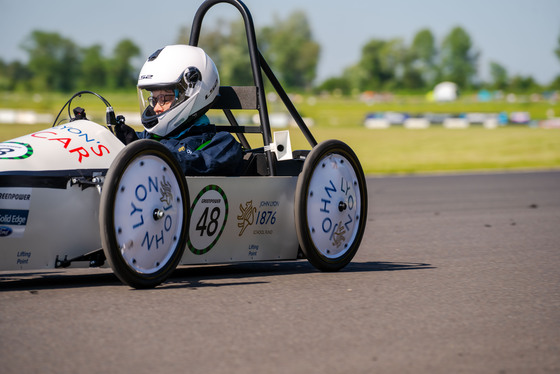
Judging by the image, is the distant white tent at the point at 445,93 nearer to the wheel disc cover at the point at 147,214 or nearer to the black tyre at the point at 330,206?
the black tyre at the point at 330,206

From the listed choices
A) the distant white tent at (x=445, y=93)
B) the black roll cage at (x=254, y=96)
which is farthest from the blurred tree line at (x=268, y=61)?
the black roll cage at (x=254, y=96)

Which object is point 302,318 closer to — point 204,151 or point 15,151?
point 204,151

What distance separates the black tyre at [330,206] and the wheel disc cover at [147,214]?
3.53 ft

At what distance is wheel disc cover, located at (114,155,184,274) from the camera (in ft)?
16.3

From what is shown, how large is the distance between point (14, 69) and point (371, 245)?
17046 centimetres

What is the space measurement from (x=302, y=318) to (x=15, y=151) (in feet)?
6.40

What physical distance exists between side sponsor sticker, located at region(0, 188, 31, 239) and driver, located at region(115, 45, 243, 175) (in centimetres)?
101

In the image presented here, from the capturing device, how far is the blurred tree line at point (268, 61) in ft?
458

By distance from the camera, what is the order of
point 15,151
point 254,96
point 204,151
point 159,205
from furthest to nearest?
point 254,96 < point 204,151 < point 159,205 < point 15,151

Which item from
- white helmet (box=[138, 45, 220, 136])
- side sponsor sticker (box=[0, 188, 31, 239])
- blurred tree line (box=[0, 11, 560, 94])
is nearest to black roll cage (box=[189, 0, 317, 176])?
white helmet (box=[138, 45, 220, 136])

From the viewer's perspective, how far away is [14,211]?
4867 millimetres

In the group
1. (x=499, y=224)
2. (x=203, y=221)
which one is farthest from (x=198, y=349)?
(x=499, y=224)

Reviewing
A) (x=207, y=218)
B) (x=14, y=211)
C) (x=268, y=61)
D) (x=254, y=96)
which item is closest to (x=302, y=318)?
(x=207, y=218)

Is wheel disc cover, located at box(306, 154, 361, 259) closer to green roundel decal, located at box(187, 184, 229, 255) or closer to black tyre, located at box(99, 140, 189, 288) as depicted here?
green roundel decal, located at box(187, 184, 229, 255)
